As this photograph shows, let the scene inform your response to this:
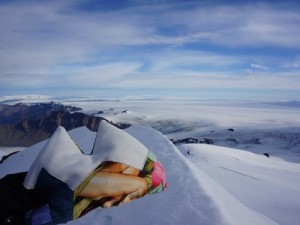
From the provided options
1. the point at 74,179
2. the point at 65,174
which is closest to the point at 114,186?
the point at 74,179

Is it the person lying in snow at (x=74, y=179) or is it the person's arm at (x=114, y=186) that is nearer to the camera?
the person lying in snow at (x=74, y=179)

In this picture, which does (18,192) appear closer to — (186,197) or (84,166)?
(84,166)

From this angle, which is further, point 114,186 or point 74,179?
point 114,186

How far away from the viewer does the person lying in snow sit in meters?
4.20

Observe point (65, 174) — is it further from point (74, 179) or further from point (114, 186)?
point (114, 186)

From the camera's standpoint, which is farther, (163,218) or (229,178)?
(229,178)

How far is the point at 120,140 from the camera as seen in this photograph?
15.4 ft

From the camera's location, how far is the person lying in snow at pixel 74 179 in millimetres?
4195

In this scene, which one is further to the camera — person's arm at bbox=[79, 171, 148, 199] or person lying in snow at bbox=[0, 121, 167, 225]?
person's arm at bbox=[79, 171, 148, 199]

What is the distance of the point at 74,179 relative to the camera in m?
4.21

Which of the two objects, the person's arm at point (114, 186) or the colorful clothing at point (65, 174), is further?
the person's arm at point (114, 186)

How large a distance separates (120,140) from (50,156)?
93 centimetres

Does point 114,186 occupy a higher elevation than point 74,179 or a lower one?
lower

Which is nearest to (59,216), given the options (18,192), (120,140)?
(18,192)
